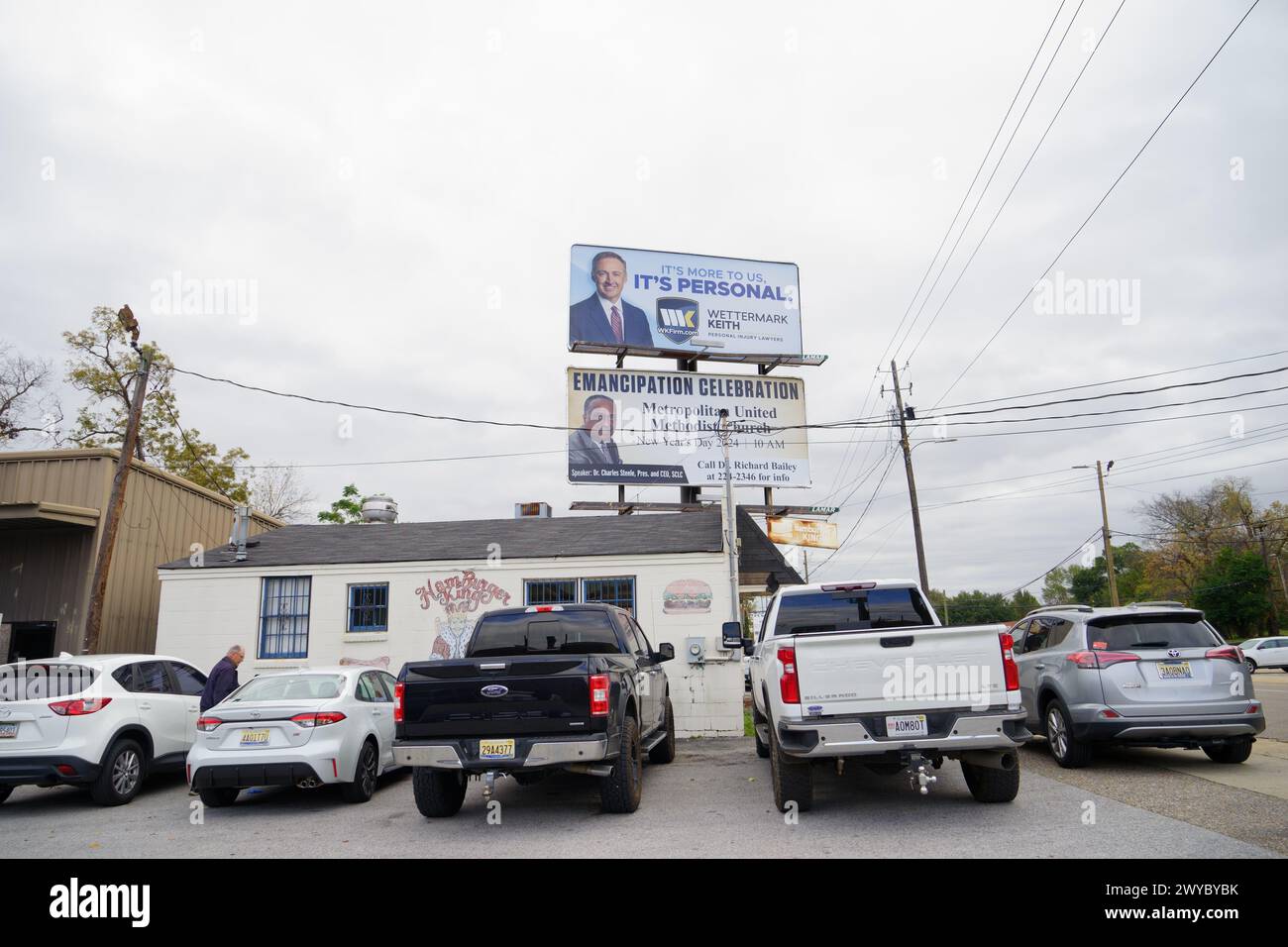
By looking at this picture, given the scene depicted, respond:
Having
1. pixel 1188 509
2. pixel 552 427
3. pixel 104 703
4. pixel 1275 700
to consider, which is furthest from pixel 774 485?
pixel 1188 509

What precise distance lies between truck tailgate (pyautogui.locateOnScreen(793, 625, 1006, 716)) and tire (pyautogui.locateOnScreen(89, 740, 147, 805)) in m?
7.36

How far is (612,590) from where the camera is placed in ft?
47.8

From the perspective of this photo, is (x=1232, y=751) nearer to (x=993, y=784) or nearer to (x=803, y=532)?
(x=993, y=784)

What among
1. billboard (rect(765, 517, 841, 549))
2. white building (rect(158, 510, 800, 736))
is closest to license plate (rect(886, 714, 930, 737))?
white building (rect(158, 510, 800, 736))

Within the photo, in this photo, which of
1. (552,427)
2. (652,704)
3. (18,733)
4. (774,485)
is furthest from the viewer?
(774,485)

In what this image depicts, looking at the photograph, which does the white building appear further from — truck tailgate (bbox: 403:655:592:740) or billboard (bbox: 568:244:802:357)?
billboard (bbox: 568:244:802:357)

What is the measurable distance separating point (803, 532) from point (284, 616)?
13.7m

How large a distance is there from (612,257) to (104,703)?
1682cm

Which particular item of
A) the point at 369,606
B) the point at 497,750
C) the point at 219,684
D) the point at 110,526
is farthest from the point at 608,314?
the point at 497,750

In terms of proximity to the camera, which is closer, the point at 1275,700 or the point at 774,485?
the point at 1275,700

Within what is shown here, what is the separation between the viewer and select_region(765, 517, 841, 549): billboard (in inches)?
891

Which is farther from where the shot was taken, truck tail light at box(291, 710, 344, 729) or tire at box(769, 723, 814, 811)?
truck tail light at box(291, 710, 344, 729)
